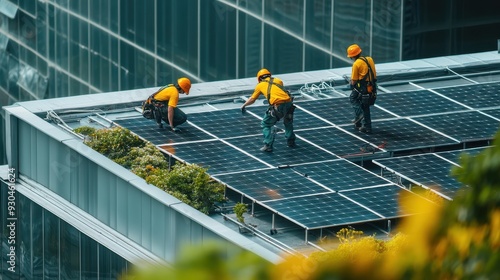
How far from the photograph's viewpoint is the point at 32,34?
4688 cm

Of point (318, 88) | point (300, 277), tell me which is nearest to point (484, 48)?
point (318, 88)

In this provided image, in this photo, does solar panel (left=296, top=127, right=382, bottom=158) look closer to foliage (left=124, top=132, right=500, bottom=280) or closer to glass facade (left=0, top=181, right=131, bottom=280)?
glass facade (left=0, top=181, right=131, bottom=280)

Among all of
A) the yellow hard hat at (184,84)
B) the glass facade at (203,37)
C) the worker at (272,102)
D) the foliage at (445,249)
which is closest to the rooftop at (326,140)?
the worker at (272,102)

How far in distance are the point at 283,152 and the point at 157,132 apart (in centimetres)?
230

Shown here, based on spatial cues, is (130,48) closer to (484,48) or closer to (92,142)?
(484,48)

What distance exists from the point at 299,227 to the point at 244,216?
90 cm

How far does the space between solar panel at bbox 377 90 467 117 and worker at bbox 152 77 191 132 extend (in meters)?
4.12

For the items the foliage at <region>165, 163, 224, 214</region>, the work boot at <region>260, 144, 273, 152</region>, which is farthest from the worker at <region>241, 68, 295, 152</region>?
the foliage at <region>165, 163, 224, 214</region>

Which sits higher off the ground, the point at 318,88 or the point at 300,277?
the point at 300,277

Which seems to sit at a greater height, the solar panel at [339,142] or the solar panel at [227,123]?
the solar panel at [227,123]

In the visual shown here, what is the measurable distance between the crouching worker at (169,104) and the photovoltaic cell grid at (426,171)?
3608 mm

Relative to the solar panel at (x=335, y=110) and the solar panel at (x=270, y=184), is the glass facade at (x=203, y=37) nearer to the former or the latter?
the solar panel at (x=335, y=110)

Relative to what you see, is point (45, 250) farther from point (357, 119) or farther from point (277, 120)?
point (357, 119)

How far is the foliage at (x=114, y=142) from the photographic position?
2012 centimetres
